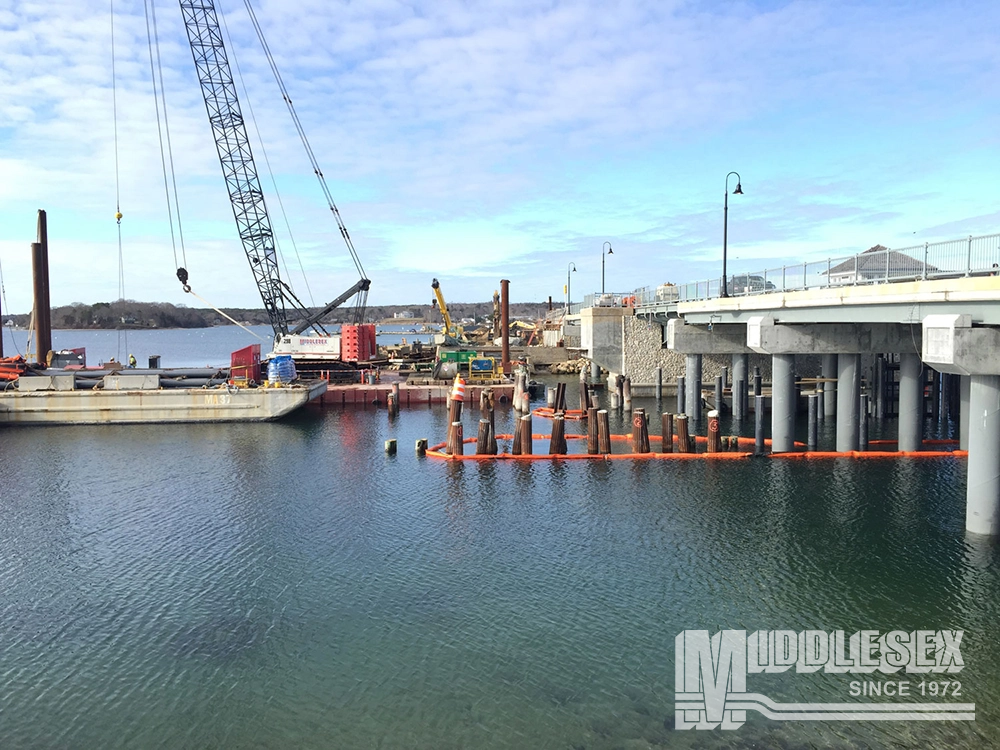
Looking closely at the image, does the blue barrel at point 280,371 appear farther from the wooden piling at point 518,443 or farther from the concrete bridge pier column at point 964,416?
the concrete bridge pier column at point 964,416

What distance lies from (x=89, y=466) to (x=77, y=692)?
22906 millimetres

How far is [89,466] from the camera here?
111ft

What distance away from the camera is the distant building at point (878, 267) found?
23231 millimetres

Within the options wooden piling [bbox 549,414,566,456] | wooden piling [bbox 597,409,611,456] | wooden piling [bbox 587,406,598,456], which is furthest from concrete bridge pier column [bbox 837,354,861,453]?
wooden piling [bbox 549,414,566,456]

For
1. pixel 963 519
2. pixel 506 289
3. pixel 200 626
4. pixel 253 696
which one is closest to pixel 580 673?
pixel 253 696

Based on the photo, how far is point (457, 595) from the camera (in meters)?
18.1

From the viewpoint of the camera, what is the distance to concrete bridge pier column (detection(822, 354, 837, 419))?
4028 centimetres

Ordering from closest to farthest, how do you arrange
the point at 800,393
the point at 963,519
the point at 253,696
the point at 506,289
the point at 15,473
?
the point at 253,696 < the point at 963,519 < the point at 15,473 < the point at 800,393 < the point at 506,289

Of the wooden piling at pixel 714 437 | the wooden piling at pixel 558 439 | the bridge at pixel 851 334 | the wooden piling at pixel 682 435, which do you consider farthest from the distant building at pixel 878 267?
the wooden piling at pixel 558 439

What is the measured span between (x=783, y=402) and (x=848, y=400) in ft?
8.95

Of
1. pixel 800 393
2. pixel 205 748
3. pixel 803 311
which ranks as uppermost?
pixel 803 311

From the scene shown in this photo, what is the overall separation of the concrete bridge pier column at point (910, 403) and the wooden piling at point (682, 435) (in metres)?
9.20

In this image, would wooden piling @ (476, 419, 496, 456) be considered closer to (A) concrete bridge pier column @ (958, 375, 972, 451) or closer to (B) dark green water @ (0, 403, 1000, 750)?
(B) dark green water @ (0, 403, 1000, 750)

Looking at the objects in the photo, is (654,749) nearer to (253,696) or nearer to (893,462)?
(253,696)
